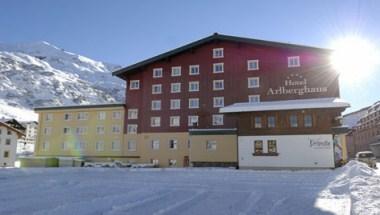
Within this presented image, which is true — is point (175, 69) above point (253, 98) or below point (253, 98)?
above

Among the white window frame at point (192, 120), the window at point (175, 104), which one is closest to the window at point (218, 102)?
the white window frame at point (192, 120)

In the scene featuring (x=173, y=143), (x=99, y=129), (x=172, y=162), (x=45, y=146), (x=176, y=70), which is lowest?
(x=172, y=162)

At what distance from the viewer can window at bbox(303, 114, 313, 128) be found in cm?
2808

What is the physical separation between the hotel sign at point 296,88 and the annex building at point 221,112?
0.11 metres

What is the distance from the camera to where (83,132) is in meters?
45.1

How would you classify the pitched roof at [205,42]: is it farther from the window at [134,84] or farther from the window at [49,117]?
the window at [49,117]

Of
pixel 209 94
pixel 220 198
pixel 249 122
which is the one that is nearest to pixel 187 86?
pixel 209 94

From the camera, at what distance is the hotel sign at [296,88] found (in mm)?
35250

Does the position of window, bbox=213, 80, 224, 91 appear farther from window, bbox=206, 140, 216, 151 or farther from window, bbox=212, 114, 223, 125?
window, bbox=206, 140, 216, 151

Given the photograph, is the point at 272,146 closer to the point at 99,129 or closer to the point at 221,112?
the point at 221,112

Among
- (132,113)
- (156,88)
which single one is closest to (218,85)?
(156,88)

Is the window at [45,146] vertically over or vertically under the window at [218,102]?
under

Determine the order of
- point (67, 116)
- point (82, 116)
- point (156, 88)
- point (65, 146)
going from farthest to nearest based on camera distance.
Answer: point (67, 116) → point (82, 116) → point (65, 146) → point (156, 88)

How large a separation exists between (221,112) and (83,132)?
23.7 meters
